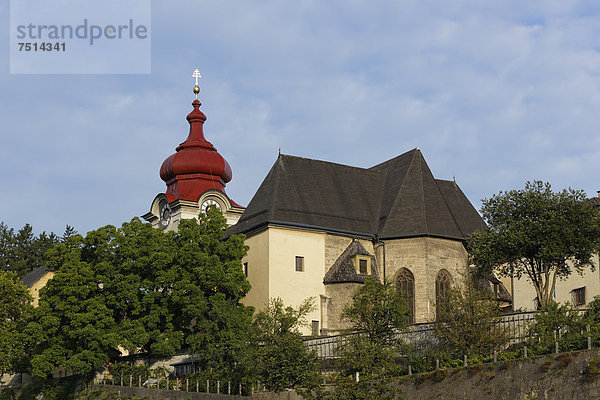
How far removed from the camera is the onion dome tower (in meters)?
68.4

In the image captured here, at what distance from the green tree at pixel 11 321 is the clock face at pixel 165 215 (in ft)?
44.9

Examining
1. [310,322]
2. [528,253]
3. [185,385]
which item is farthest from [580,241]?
[185,385]

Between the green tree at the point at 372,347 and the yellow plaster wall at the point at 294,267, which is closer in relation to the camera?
the green tree at the point at 372,347

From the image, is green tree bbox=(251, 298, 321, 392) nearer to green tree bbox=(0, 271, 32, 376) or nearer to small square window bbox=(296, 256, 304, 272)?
small square window bbox=(296, 256, 304, 272)

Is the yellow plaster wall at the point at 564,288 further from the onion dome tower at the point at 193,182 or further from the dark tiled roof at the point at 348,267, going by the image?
the onion dome tower at the point at 193,182

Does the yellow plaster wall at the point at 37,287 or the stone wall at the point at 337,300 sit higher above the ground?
the yellow plaster wall at the point at 37,287

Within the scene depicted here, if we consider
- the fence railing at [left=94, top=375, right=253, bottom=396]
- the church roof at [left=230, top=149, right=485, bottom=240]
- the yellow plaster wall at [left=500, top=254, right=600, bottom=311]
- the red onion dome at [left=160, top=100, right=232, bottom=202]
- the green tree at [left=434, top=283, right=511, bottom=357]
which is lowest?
the fence railing at [left=94, top=375, right=253, bottom=396]

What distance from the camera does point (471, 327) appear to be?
34156 mm

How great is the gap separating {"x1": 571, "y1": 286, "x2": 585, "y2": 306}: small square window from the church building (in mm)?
6256

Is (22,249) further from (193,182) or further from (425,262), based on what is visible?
(425,262)

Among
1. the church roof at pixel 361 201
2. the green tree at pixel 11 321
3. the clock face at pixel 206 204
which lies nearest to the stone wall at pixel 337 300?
the church roof at pixel 361 201

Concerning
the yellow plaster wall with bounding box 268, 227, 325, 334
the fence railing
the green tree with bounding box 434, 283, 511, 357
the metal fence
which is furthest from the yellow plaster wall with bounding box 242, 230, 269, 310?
Answer: the green tree with bounding box 434, 283, 511, 357

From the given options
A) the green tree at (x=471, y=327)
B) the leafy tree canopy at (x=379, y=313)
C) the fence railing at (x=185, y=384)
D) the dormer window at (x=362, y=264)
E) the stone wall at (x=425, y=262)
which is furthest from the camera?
the dormer window at (x=362, y=264)

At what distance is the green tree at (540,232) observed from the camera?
132ft
